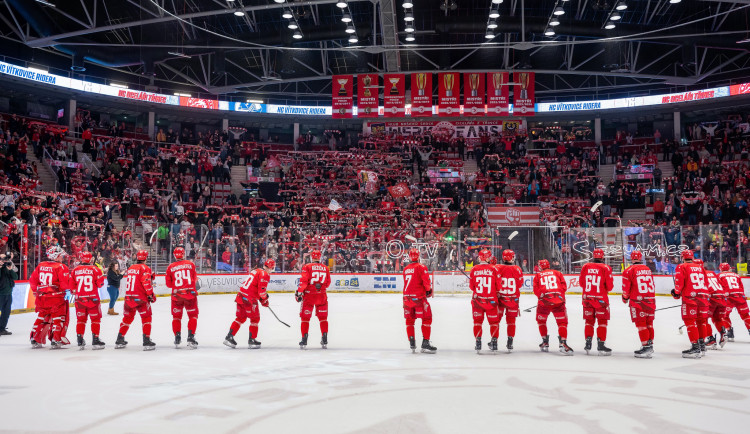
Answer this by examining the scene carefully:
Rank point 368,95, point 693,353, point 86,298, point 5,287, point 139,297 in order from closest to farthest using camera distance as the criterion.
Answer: point 693,353 → point 139,297 → point 86,298 → point 5,287 → point 368,95

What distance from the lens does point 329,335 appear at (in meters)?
12.1

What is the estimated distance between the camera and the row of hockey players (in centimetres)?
988

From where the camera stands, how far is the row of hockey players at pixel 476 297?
9.88m

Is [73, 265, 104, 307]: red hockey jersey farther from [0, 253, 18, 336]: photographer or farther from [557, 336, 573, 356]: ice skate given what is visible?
[557, 336, 573, 356]: ice skate

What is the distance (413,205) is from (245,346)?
2010 centimetres

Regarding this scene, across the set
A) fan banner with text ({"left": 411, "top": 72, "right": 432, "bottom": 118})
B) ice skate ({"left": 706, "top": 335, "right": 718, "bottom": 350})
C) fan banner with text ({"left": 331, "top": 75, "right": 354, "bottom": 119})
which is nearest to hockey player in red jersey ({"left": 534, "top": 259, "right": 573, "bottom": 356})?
ice skate ({"left": 706, "top": 335, "right": 718, "bottom": 350})

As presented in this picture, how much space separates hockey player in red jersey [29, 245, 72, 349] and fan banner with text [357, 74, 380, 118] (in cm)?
2143

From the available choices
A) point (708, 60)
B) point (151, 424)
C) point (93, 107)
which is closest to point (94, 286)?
point (151, 424)

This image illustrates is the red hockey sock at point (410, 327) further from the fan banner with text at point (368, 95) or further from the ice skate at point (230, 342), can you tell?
the fan banner with text at point (368, 95)

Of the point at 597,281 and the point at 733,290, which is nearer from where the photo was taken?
the point at 597,281

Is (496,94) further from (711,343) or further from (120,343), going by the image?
(120,343)

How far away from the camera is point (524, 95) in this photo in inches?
1188

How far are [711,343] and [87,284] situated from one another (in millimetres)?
11358

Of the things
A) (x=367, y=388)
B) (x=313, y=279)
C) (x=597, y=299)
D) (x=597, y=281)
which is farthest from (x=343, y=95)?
(x=367, y=388)
